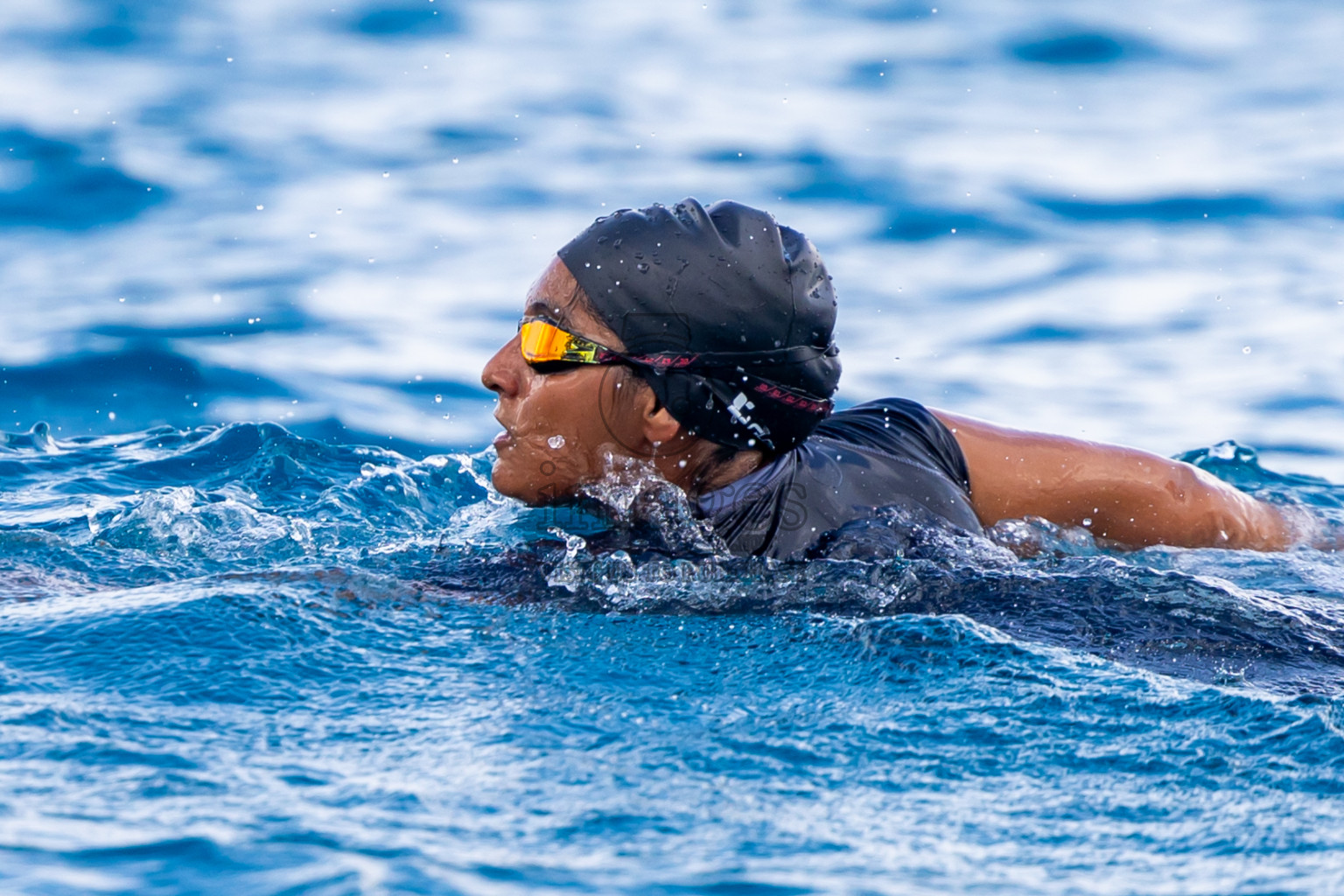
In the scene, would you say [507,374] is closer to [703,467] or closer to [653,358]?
[653,358]

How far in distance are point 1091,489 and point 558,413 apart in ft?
5.74

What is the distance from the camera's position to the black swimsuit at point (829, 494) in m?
4.01

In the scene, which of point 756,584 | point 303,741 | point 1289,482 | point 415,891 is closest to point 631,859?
point 415,891

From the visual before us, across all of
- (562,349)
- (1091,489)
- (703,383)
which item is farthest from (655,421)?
(1091,489)

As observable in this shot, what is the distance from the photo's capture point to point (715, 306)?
3963 mm

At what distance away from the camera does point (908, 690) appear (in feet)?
Result: 10.8

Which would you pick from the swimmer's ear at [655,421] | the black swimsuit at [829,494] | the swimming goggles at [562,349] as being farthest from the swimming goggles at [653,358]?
the black swimsuit at [829,494]

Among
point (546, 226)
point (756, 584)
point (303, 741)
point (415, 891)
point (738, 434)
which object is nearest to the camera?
point (415, 891)

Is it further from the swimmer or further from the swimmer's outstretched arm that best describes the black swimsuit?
the swimmer's outstretched arm

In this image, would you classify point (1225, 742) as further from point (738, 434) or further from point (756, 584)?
point (738, 434)

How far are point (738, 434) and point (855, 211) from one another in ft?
21.6

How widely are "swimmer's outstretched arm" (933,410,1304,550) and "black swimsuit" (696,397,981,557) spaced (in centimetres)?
21

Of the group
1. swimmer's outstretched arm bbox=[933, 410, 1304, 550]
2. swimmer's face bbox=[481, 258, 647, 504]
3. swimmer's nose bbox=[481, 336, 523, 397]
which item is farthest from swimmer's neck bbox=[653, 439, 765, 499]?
swimmer's outstretched arm bbox=[933, 410, 1304, 550]

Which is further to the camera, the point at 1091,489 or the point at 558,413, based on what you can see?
the point at 1091,489
